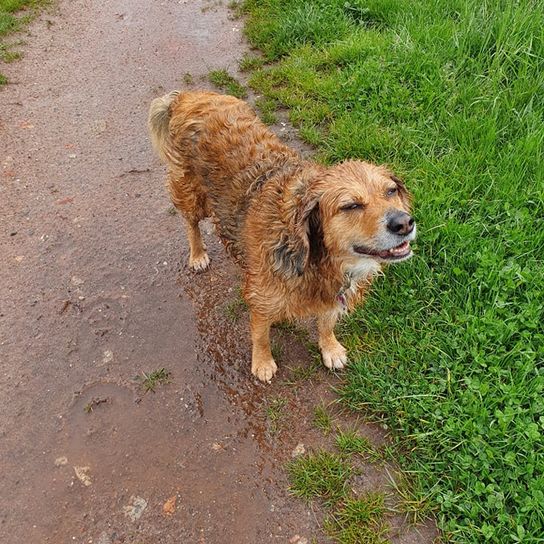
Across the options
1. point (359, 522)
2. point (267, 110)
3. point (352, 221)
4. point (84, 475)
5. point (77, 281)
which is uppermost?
point (352, 221)

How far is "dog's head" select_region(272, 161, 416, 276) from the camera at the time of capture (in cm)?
250

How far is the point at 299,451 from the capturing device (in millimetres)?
3135

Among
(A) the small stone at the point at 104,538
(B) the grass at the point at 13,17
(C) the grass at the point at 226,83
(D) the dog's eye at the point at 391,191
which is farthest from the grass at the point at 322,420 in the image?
(B) the grass at the point at 13,17

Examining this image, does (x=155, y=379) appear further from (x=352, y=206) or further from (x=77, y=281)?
(x=352, y=206)

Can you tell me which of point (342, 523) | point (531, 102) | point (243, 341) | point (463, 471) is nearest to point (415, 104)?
point (531, 102)

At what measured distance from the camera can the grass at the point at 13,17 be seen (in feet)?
22.2

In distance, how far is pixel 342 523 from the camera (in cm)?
281

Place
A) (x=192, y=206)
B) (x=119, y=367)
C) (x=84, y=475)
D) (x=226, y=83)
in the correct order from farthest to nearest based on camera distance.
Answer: (x=226, y=83)
(x=192, y=206)
(x=119, y=367)
(x=84, y=475)

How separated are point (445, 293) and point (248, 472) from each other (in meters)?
1.78

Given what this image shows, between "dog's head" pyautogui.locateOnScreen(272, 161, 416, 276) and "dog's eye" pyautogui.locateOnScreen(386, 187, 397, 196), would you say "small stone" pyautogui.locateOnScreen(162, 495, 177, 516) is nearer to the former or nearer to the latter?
"dog's head" pyautogui.locateOnScreen(272, 161, 416, 276)

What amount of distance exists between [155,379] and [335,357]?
49.8 inches

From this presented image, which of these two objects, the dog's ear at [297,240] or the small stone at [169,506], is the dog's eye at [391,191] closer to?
the dog's ear at [297,240]

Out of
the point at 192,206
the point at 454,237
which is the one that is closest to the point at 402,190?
the point at 454,237

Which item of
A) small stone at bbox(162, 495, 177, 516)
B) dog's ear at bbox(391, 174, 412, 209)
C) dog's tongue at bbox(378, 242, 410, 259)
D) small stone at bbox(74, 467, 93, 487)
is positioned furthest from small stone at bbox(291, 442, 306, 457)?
dog's ear at bbox(391, 174, 412, 209)
